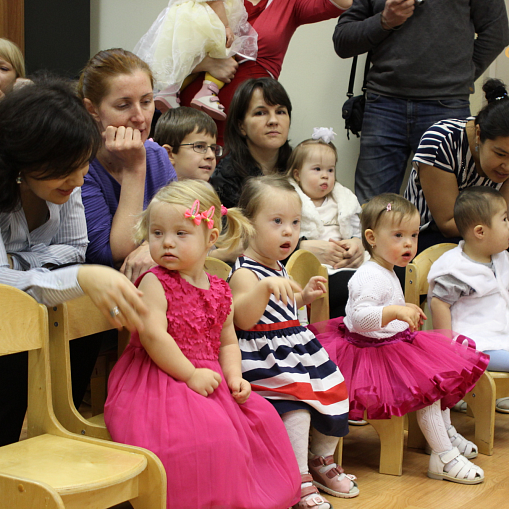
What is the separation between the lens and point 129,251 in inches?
66.7

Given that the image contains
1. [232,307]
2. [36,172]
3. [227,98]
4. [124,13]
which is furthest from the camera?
[124,13]

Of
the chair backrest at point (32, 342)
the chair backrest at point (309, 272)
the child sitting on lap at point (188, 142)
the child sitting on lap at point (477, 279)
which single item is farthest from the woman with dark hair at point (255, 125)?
the chair backrest at point (32, 342)

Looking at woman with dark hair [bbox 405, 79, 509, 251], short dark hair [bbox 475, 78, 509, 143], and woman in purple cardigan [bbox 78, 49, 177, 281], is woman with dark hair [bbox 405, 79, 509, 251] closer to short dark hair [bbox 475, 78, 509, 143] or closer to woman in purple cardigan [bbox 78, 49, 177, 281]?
short dark hair [bbox 475, 78, 509, 143]

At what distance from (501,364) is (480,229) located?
1.55 feet

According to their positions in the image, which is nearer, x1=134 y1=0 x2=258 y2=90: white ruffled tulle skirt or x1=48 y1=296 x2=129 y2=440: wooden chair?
x1=48 y1=296 x2=129 y2=440: wooden chair

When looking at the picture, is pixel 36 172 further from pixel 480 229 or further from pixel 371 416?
pixel 480 229

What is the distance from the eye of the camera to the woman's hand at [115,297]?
109 cm

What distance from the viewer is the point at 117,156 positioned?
5.85ft

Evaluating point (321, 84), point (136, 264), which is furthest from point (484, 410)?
point (321, 84)

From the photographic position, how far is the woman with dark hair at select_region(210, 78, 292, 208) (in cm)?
253

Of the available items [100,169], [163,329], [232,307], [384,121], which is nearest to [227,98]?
[384,121]

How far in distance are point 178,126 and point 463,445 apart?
1511 mm

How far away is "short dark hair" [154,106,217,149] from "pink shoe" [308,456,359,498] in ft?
4.21

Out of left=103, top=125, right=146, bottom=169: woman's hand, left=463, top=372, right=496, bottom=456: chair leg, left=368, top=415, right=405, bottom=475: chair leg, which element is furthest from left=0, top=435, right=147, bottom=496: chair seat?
left=463, top=372, right=496, bottom=456: chair leg
